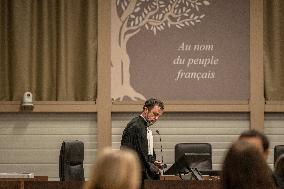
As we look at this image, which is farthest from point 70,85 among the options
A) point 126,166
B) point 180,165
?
point 126,166

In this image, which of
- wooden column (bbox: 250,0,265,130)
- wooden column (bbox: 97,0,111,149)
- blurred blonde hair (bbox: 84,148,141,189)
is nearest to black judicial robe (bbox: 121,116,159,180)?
wooden column (bbox: 97,0,111,149)

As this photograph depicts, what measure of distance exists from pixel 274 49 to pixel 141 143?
2.88m

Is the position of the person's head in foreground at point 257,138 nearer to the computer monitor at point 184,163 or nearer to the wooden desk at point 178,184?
the wooden desk at point 178,184

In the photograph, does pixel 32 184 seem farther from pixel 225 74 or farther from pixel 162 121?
pixel 225 74

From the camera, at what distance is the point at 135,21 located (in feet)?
28.3

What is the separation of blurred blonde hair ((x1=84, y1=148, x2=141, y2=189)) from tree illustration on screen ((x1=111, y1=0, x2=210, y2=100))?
6415 mm

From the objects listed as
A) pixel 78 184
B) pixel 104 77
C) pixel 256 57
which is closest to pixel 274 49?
pixel 256 57

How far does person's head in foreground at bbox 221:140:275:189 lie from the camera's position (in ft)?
7.72

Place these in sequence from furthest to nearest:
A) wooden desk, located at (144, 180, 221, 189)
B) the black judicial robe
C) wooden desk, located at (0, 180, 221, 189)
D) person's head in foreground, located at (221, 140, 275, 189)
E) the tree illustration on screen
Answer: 1. the tree illustration on screen
2. the black judicial robe
3. wooden desk, located at (144, 180, 221, 189)
4. wooden desk, located at (0, 180, 221, 189)
5. person's head in foreground, located at (221, 140, 275, 189)

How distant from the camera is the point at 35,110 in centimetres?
849

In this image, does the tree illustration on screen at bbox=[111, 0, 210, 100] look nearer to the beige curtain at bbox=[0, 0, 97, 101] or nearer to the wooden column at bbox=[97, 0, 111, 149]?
the wooden column at bbox=[97, 0, 111, 149]

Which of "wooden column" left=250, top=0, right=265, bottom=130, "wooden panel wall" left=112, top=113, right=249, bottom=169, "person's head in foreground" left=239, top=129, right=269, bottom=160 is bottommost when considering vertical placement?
"wooden panel wall" left=112, top=113, right=249, bottom=169

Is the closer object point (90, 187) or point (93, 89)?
point (90, 187)

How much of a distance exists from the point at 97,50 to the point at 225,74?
1.73 metres
